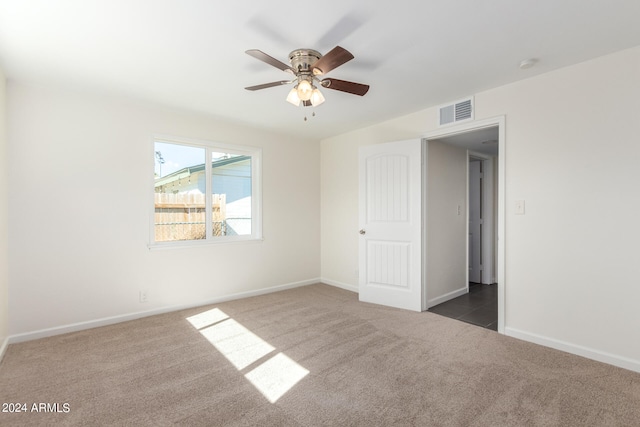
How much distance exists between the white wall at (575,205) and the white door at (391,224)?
952 mm

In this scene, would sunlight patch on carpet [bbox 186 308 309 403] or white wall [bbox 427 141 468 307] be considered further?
white wall [bbox 427 141 468 307]

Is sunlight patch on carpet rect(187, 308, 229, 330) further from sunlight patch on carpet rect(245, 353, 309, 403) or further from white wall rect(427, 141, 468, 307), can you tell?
white wall rect(427, 141, 468, 307)

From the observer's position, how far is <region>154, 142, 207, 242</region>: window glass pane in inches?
144

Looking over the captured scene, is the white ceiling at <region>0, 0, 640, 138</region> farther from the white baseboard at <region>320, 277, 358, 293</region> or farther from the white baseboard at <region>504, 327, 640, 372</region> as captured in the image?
the white baseboard at <region>320, 277, 358, 293</region>

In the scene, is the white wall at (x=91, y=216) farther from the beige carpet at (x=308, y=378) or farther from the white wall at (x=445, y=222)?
the white wall at (x=445, y=222)

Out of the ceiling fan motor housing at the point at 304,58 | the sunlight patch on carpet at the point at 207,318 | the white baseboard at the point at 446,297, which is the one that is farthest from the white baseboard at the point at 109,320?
the ceiling fan motor housing at the point at 304,58

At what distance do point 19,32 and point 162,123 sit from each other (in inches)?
61.4

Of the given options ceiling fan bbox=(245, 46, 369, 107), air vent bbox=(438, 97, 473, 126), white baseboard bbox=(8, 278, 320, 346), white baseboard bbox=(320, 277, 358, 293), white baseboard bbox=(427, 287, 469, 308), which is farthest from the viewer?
white baseboard bbox=(320, 277, 358, 293)

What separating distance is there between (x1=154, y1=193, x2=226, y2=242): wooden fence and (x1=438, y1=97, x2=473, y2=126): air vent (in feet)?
9.74

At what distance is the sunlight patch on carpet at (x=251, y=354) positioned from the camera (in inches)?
84.6

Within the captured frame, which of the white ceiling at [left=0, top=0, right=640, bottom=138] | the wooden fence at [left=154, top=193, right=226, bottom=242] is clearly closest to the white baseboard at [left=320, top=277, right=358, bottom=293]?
the wooden fence at [left=154, top=193, right=226, bottom=242]

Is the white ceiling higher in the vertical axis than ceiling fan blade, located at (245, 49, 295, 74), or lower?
higher

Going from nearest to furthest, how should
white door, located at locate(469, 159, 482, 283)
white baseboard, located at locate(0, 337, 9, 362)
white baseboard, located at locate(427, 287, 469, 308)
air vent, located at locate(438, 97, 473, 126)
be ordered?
white baseboard, located at locate(0, 337, 9, 362) < air vent, located at locate(438, 97, 473, 126) < white baseboard, located at locate(427, 287, 469, 308) < white door, located at locate(469, 159, 482, 283)

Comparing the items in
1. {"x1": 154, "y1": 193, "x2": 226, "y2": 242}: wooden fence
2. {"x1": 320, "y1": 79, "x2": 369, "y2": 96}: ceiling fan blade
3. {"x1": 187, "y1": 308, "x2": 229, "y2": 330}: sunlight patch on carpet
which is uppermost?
{"x1": 320, "y1": 79, "x2": 369, "y2": 96}: ceiling fan blade
